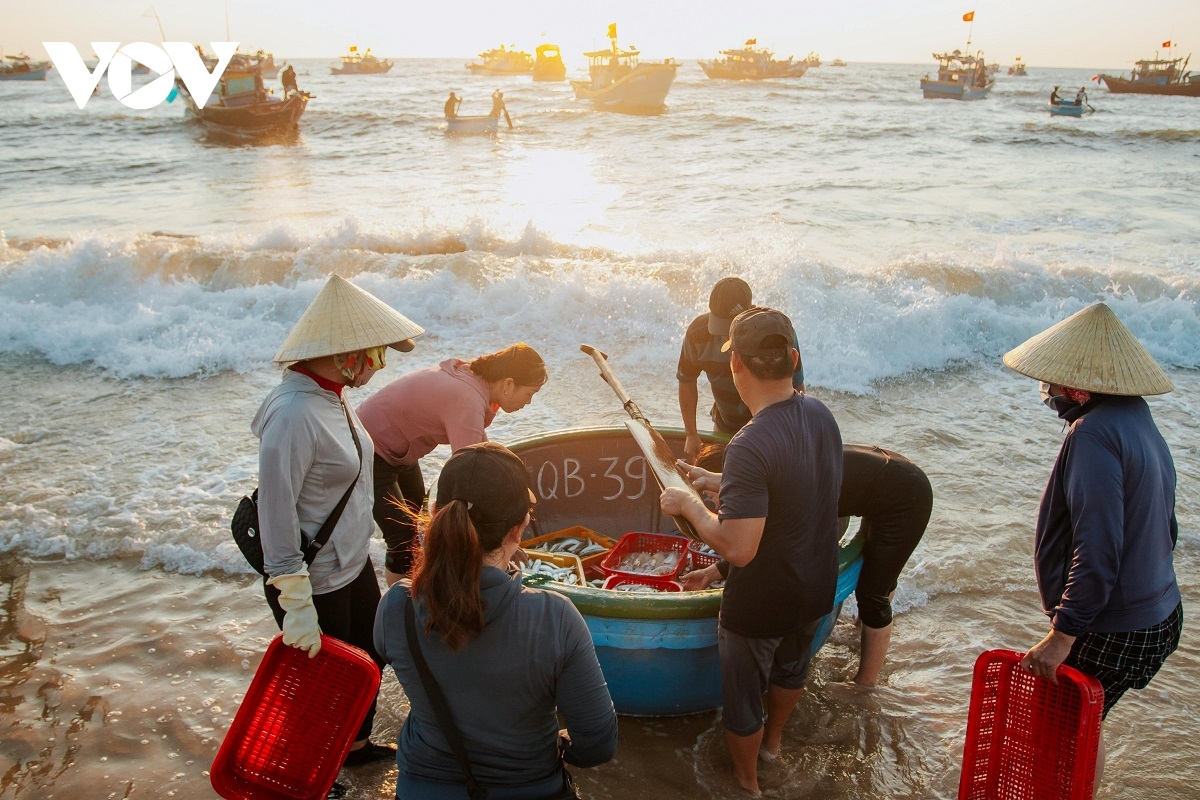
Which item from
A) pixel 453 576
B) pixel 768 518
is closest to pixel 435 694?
pixel 453 576

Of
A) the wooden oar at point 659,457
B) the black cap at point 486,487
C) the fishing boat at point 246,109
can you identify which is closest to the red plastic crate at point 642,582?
the wooden oar at point 659,457

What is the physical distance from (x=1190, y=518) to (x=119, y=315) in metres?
11.5

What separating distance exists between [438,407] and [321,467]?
2.63ft

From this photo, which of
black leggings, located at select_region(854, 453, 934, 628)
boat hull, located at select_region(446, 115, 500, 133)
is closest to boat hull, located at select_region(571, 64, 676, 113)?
boat hull, located at select_region(446, 115, 500, 133)

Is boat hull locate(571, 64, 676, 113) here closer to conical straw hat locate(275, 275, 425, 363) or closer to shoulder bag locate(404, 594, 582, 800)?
conical straw hat locate(275, 275, 425, 363)

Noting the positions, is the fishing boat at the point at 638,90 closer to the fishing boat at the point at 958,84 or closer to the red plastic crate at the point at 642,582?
the fishing boat at the point at 958,84

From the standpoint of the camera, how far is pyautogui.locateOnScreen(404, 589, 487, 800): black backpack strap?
74.2 inches

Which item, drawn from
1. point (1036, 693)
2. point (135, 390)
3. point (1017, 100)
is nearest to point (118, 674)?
point (1036, 693)

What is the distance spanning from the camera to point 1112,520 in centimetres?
242

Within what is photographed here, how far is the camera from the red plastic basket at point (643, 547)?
425 centimetres

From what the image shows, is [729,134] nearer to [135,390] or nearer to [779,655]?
[135,390]

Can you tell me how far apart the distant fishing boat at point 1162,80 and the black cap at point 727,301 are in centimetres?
7072

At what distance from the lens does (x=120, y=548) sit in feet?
17.4

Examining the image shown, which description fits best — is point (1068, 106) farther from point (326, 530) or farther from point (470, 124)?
point (326, 530)
